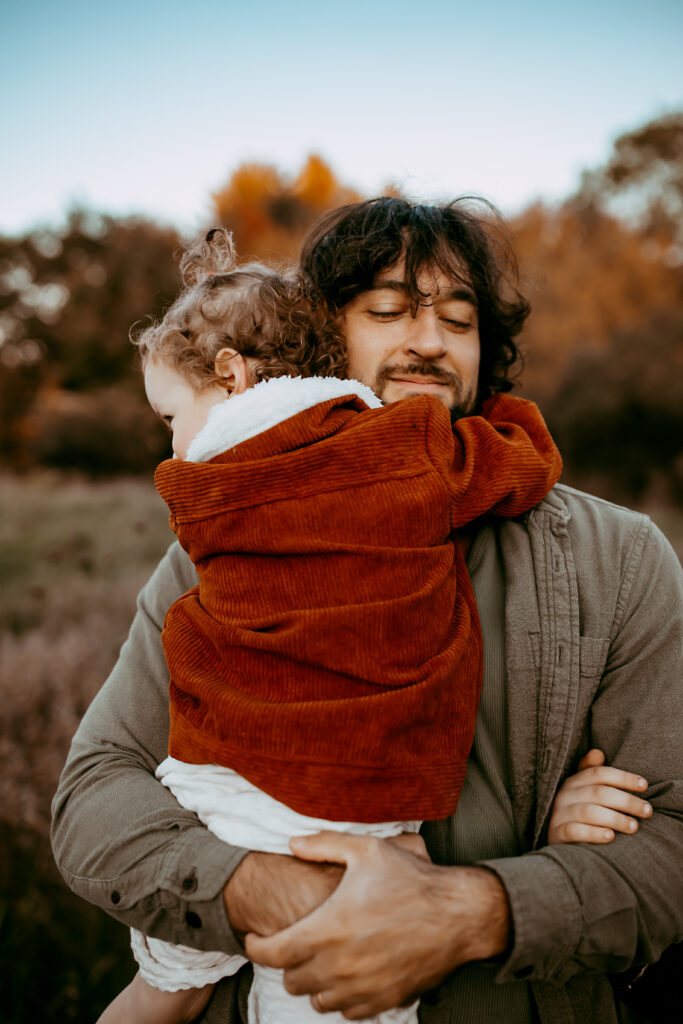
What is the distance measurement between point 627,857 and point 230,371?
5.00 feet

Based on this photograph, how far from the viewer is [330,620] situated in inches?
53.4

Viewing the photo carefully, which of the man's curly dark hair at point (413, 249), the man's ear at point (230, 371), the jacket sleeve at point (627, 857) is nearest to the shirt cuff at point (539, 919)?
the jacket sleeve at point (627, 857)

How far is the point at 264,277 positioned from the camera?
2.10 m

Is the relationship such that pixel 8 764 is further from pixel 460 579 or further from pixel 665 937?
pixel 665 937

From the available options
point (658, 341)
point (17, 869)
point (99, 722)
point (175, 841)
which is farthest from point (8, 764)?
point (658, 341)

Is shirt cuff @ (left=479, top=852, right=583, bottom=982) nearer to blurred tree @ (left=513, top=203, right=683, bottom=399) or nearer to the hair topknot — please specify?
the hair topknot

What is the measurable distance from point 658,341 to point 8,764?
11613 millimetres

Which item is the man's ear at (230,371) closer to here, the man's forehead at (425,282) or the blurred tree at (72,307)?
the man's forehead at (425,282)

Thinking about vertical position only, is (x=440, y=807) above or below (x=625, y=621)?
below

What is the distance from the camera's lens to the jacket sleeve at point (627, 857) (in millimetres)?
1360

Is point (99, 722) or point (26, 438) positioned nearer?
point (99, 722)

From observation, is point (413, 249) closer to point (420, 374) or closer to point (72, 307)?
point (420, 374)

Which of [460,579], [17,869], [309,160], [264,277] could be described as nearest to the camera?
[460,579]

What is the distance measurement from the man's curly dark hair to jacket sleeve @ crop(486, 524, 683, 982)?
1.24 m
